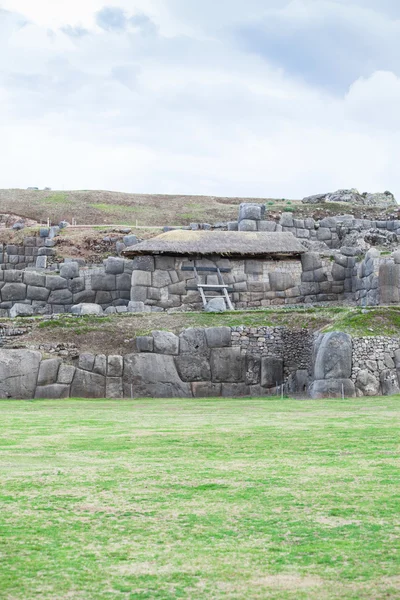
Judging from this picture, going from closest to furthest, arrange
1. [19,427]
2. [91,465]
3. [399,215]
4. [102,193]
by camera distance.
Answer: [91,465] → [19,427] → [399,215] → [102,193]

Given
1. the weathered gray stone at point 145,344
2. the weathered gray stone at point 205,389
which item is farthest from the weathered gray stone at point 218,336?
the weathered gray stone at point 145,344

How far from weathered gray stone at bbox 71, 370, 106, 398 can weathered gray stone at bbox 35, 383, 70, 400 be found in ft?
0.71

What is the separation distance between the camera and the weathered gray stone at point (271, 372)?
2620cm

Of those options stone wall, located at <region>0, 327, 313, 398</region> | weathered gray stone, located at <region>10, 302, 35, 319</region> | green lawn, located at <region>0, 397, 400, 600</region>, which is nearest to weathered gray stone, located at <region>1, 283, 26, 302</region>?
weathered gray stone, located at <region>10, 302, 35, 319</region>

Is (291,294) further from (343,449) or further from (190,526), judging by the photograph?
(190,526)

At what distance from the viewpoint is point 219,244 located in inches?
1405

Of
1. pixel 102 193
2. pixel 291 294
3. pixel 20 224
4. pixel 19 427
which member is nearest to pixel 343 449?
pixel 19 427

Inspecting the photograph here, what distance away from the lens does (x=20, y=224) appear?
188 feet

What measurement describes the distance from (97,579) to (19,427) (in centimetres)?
943

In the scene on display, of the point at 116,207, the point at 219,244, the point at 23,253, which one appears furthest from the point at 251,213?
the point at 116,207

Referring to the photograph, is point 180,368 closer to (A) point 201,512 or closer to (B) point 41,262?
(A) point 201,512

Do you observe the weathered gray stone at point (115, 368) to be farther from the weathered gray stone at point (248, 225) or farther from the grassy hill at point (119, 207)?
the grassy hill at point (119, 207)

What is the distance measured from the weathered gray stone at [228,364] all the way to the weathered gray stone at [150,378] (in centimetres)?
120

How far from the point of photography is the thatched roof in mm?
Result: 34750
